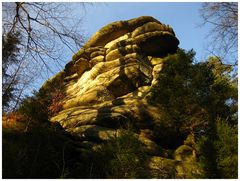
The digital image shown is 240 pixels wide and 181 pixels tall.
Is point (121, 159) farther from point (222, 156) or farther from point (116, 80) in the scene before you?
point (116, 80)

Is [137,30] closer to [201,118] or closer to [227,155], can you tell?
[201,118]

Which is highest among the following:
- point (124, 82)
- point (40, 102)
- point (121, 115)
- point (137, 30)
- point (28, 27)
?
point (137, 30)

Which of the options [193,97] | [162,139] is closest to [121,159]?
[193,97]

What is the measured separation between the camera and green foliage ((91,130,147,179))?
9242 mm

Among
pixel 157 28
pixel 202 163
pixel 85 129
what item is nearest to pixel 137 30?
pixel 157 28

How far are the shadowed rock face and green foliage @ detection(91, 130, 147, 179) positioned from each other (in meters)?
2.92

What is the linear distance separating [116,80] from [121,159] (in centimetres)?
1264

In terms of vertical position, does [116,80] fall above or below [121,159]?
above

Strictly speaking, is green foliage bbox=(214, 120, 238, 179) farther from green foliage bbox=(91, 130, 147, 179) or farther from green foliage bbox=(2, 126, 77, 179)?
green foliage bbox=(2, 126, 77, 179)

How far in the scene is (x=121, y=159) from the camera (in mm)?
9352

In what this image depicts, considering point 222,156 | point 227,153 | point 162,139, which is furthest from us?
point 162,139

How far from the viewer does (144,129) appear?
16453mm

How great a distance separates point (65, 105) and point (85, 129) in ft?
23.2

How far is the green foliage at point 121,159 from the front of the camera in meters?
9.24
